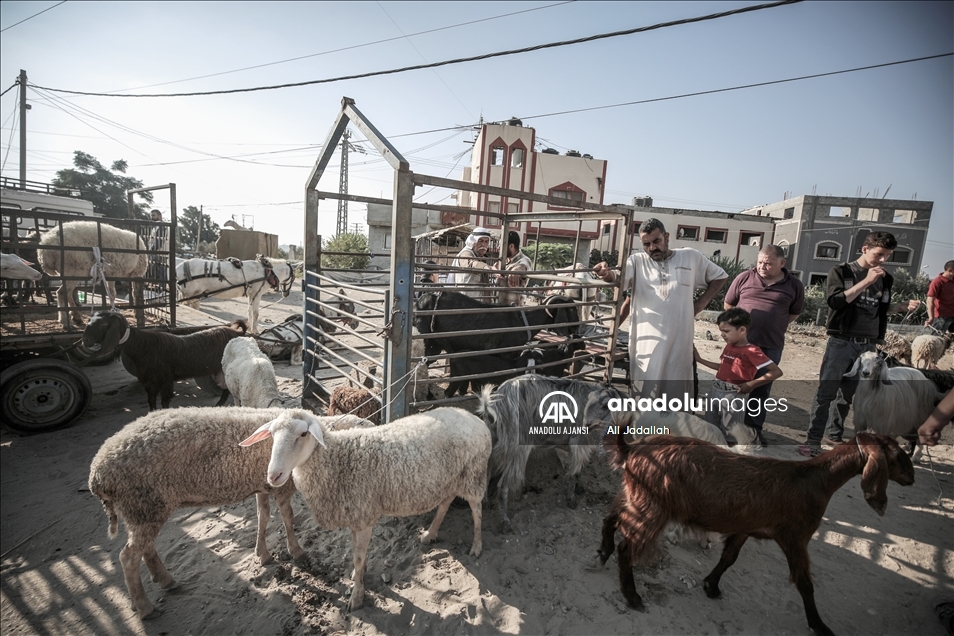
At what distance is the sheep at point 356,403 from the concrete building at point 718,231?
27.2 meters

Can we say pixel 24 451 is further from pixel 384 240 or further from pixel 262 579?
pixel 384 240

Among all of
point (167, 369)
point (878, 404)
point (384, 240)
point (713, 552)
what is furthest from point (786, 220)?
point (167, 369)

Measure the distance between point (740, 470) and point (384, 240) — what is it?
64.8 ft

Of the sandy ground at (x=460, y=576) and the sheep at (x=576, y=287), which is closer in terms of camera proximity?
the sandy ground at (x=460, y=576)

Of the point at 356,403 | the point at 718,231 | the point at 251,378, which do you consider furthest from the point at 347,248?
the point at 718,231

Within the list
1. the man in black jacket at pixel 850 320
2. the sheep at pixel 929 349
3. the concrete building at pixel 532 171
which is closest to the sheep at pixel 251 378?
the man in black jacket at pixel 850 320

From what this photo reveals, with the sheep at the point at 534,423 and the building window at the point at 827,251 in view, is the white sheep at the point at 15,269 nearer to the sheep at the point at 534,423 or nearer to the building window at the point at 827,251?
the sheep at the point at 534,423

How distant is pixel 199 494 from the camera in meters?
2.70

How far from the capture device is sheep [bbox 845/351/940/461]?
167 inches

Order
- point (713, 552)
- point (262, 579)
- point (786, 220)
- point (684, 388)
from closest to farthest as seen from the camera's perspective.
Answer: point (262, 579), point (713, 552), point (684, 388), point (786, 220)

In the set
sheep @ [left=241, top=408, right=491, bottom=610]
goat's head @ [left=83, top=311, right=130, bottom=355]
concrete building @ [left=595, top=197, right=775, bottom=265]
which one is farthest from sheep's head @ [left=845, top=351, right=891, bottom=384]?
concrete building @ [left=595, top=197, right=775, bottom=265]

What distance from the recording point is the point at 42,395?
4570 mm

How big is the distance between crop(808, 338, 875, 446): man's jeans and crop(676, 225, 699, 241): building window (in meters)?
27.5

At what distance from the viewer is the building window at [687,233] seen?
2889 cm
